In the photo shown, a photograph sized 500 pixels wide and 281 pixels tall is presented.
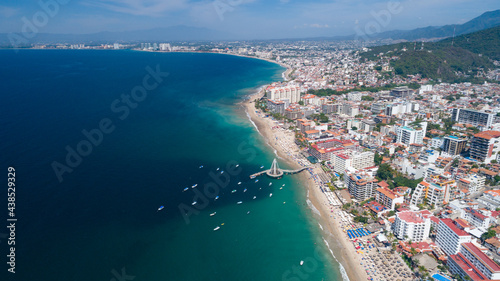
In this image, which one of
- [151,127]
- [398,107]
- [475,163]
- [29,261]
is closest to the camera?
[29,261]

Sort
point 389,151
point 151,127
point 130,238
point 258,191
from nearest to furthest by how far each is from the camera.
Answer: point 130,238 → point 258,191 → point 389,151 → point 151,127

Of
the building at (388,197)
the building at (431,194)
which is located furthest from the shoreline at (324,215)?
the building at (431,194)

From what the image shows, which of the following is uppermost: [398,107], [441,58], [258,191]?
[441,58]

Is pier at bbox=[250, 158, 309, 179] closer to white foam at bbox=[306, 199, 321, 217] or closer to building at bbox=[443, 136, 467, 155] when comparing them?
white foam at bbox=[306, 199, 321, 217]

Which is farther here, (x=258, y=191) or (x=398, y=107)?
(x=398, y=107)

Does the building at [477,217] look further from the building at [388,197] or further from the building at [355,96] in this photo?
the building at [355,96]

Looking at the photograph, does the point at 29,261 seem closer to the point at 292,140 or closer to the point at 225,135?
the point at 225,135

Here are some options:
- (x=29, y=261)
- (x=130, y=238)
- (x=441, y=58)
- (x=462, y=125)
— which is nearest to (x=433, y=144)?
(x=462, y=125)
